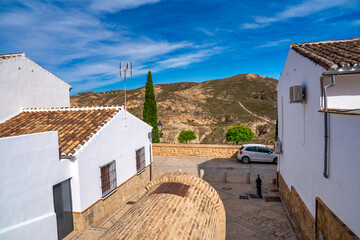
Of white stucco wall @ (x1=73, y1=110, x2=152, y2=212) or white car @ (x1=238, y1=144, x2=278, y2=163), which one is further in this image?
white car @ (x1=238, y1=144, x2=278, y2=163)

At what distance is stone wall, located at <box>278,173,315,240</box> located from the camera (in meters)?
6.82

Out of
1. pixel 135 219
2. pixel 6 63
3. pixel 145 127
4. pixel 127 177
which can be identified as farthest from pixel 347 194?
pixel 6 63

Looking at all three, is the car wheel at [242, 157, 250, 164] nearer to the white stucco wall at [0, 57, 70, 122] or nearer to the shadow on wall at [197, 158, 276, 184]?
the shadow on wall at [197, 158, 276, 184]

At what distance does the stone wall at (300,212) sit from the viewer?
682cm

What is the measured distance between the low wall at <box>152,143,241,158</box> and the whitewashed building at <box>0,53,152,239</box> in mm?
9105

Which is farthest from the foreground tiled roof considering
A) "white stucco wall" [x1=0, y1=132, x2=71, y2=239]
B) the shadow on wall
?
the shadow on wall


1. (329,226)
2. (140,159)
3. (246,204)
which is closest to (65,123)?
(140,159)

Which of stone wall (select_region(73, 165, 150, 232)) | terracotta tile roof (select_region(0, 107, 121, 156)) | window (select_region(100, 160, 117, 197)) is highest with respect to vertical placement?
terracotta tile roof (select_region(0, 107, 121, 156))

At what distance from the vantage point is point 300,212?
Result: 812 cm

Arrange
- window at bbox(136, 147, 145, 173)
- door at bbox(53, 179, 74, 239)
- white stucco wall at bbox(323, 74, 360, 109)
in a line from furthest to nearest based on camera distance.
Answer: window at bbox(136, 147, 145, 173), door at bbox(53, 179, 74, 239), white stucco wall at bbox(323, 74, 360, 109)

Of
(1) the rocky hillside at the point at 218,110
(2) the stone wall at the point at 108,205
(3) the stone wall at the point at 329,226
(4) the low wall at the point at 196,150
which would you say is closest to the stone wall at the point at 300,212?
(3) the stone wall at the point at 329,226

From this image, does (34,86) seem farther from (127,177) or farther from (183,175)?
(183,175)

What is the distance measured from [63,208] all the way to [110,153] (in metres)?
2.79

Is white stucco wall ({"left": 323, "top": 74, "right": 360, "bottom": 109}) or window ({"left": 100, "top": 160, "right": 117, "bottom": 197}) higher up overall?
white stucco wall ({"left": 323, "top": 74, "right": 360, "bottom": 109})
